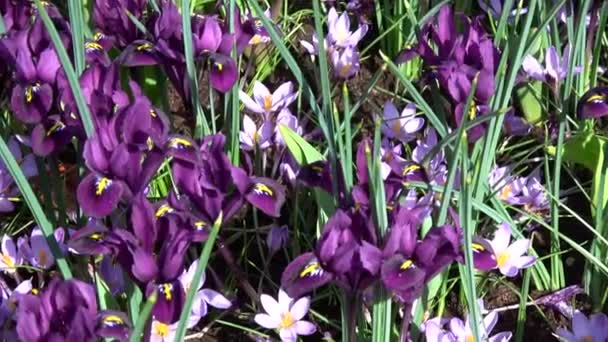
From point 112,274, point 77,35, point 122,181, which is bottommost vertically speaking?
point 112,274

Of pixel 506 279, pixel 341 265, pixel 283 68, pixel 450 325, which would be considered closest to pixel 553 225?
pixel 506 279

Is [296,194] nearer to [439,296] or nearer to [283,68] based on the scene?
[439,296]

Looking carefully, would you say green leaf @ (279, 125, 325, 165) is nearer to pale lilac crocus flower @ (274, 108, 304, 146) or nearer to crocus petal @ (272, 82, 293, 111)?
pale lilac crocus flower @ (274, 108, 304, 146)

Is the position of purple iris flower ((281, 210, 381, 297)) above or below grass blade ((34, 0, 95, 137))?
below

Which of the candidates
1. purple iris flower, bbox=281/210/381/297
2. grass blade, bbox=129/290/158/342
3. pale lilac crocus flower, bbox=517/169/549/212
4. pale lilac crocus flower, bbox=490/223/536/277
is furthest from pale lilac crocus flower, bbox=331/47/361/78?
grass blade, bbox=129/290/158/342

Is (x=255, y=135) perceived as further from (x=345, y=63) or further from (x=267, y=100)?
(x=345, y=63)

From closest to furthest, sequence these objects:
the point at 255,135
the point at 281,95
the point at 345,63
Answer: the point at 255,135 < the point at 281,95 < the point at 345,63

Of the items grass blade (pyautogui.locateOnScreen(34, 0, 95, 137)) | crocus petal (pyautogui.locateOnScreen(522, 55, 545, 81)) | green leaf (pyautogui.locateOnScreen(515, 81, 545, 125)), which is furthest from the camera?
green leaf (pyautogui.locateOnScreen(515, 81, 545, 125))

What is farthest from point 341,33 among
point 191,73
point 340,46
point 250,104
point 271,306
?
point 271,306
